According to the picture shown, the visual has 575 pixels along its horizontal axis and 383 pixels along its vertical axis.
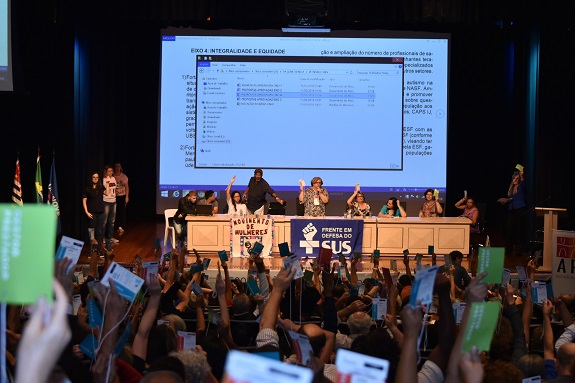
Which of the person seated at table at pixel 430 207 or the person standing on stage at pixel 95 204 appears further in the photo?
the person seated at table at pixel 430 207

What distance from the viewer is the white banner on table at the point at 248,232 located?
1230cm

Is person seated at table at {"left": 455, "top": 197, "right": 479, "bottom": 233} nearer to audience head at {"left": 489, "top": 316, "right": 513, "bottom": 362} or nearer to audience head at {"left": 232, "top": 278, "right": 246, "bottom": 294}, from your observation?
audience head at {"left": 232, "top": 278, "right": 246, "bottom": 294}

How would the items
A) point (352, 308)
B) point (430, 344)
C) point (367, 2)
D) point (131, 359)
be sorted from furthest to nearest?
point (367, 2)
point (352, 308)
point (430, 344)
point (131, 359)

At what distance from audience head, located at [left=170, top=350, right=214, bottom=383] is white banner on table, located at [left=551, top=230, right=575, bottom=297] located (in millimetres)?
4106

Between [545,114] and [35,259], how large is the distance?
12.6m

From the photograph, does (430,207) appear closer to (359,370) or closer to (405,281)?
(405,281)

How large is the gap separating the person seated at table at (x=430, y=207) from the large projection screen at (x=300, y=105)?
0.91 m

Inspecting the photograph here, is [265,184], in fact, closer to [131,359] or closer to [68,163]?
[68,163]

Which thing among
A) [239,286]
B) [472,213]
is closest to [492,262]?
[239,286]

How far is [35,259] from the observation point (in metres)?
1.80

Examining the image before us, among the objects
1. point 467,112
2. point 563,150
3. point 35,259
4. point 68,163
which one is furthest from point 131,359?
point 467,112

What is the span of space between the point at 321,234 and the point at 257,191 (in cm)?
136

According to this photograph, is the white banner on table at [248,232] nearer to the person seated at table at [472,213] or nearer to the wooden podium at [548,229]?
the person seated at table at [472,213]

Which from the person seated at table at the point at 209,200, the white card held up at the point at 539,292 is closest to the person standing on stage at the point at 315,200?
the person seated at table at the point at 209,200
